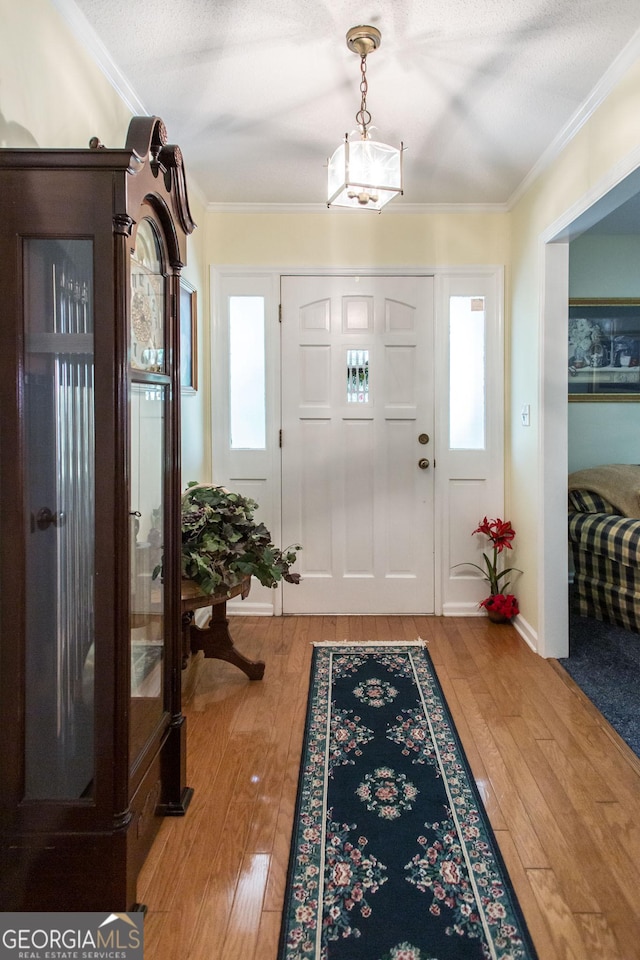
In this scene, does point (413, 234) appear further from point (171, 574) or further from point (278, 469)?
point (171, 574)

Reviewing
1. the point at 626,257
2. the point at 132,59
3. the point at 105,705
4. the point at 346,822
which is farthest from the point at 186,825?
the point at 626,257

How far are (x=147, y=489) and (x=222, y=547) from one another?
917mm

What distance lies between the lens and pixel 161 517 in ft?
5.87

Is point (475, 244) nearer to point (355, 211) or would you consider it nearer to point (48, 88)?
point (355, 211)

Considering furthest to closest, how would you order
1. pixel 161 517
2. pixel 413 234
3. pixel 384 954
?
pixel 413 234, pixel 161 517, pixel 384 954

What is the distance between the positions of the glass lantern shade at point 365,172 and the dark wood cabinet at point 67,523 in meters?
0.79

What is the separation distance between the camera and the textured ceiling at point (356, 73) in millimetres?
1898

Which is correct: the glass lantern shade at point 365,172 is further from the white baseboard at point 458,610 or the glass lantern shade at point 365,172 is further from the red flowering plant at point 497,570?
the white baseboard at point 458,610

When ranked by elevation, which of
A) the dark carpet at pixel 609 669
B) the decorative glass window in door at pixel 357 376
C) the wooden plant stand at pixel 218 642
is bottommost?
the dark carpet at pixel 609 669

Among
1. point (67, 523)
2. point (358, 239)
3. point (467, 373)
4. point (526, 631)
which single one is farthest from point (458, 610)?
point (67, 523)

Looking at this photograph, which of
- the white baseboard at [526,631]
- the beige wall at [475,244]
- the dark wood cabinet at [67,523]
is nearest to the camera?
the dark wood cabinet at [67,523]

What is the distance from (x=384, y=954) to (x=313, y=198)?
11.2 ft

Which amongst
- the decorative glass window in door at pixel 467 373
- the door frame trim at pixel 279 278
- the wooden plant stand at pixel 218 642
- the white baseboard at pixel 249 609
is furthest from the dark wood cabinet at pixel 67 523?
the decorative glass window in door at pixel 467 373

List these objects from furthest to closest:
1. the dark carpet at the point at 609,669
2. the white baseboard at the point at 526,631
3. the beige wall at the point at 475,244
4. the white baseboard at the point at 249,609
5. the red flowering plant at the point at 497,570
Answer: the white baseboard at the point at 249,609
the red flowering plant at the point at 497,570
the white baseboard at the point at 526,631
the dark carpet at the point at 609,669
the beige wall at the point at 475,244
